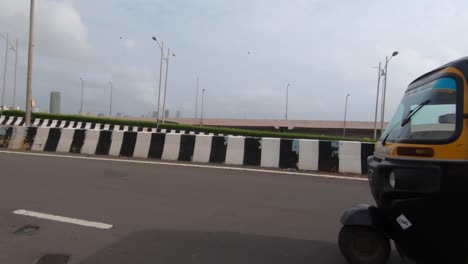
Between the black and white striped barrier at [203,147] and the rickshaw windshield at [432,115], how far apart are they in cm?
683

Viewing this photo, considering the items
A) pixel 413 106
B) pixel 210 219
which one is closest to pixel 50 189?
pixel 210 219

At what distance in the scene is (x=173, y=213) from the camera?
6.18 meters

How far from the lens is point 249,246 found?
492cm

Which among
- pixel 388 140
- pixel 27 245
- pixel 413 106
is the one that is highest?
pixel 413 106

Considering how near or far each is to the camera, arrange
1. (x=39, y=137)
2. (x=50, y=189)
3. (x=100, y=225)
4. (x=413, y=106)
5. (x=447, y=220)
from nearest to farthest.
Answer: (x=447, y=220)
(x=413, y=106)
(x=100, y=225)
(x=50, y=189)
(x=39, y=137)

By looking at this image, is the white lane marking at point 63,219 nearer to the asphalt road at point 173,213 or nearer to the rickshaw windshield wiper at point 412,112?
the asphalt road at point 173,213

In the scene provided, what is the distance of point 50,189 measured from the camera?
745 cm

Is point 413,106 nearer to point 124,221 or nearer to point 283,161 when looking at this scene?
point 124,221

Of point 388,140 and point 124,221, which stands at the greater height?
point 388,140

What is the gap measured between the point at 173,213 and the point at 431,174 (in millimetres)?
3580

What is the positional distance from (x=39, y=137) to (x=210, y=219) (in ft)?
29.7

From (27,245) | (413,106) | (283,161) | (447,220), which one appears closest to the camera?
(447,220)

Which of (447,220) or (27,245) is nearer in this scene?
(447,220)

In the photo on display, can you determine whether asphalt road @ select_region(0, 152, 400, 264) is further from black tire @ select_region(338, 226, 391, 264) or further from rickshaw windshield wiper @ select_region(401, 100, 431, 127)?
rickshaw windshield wiper @ select_region(401, 100, 431, 127)
